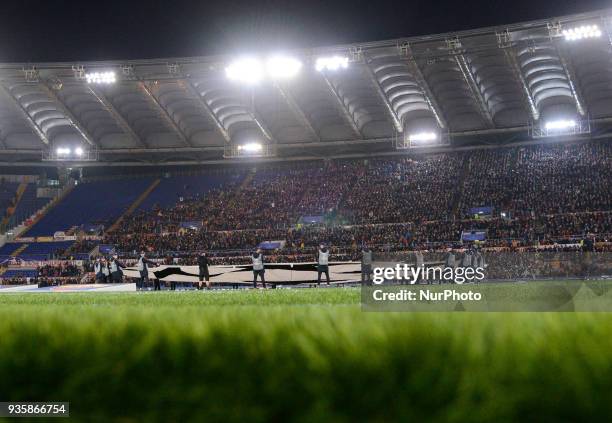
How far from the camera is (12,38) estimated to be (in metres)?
43.2

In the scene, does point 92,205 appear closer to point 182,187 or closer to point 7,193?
point 182,187

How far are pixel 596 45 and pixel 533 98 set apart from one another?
6.63 meters

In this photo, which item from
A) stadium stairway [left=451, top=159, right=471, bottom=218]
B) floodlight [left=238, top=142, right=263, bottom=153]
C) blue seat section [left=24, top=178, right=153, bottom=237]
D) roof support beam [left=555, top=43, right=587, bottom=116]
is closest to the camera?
roof support beam [left=555, top=43, right=587, bottom=116]

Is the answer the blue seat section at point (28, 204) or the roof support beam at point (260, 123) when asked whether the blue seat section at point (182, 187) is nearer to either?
the roof support beam at point (260, 123)

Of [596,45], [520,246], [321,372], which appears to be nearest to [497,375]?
[321,372]

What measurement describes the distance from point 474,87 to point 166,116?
23.1 meters

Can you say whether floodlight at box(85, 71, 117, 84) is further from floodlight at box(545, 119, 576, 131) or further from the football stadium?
floodlight at box(545, 119, 576, 131)

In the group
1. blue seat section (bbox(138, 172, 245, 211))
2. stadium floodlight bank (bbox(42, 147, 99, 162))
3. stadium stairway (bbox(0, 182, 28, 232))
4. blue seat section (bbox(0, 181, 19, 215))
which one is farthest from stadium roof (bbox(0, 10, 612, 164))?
blue seat section (bbox(0, 181, 19, 215))

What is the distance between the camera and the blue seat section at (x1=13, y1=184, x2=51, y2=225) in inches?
2133

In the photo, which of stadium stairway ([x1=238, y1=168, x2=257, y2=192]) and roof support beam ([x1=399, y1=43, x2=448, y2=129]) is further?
stadium stairway ([x1=238, y1=168, x2=257, y2=192])

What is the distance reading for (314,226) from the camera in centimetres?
4309

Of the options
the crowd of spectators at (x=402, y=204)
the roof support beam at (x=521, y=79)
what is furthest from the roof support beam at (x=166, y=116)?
the roof support beam at (x=521, y=79)

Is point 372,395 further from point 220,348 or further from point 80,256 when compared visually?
point 80,256

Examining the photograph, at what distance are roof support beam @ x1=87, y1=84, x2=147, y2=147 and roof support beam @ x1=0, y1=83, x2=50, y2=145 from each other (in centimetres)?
573
